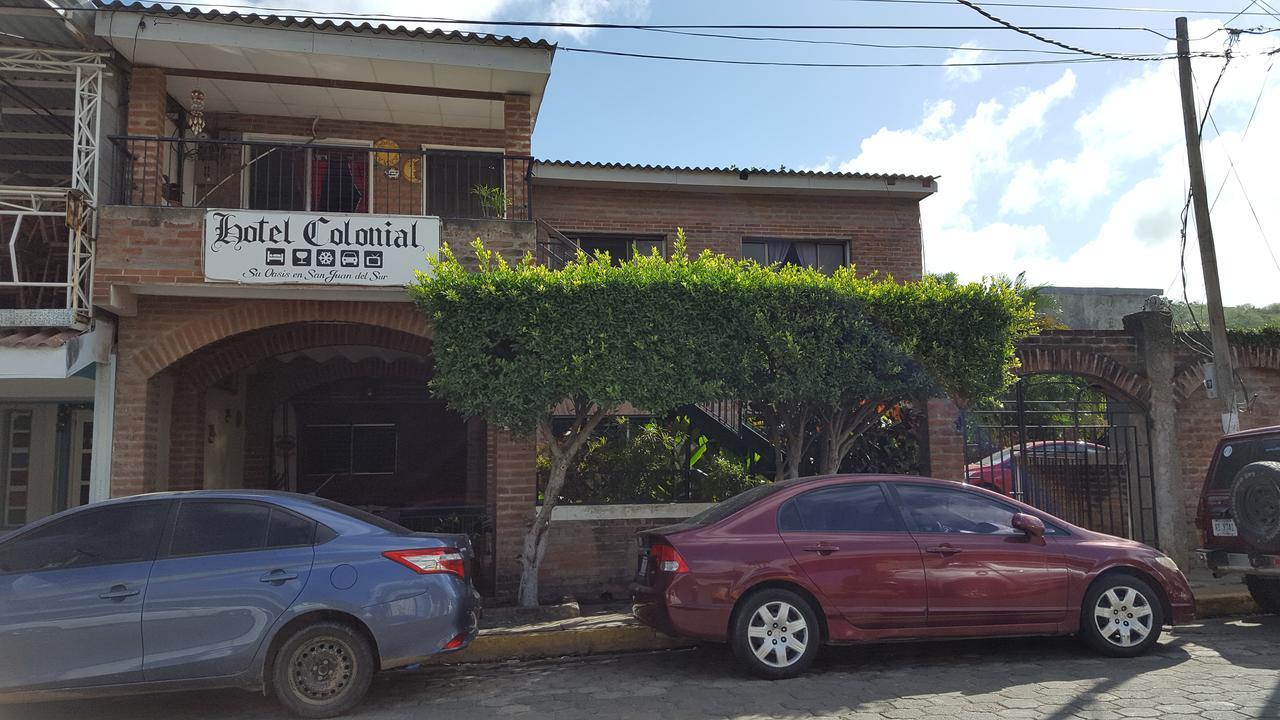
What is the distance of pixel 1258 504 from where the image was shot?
7273mm

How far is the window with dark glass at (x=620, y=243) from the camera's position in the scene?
12.8 m

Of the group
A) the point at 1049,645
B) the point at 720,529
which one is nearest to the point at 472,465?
the point at 720,529

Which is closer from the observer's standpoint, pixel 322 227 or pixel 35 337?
pixel 35 337

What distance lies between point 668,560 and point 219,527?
303 cm

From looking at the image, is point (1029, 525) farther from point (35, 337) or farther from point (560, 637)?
point (35, 337)

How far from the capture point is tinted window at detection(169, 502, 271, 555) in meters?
5.41

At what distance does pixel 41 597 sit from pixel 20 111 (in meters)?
7.09

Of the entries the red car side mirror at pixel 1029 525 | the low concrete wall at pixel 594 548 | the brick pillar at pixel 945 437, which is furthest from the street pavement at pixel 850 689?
the brick pillar at pixel 945 437

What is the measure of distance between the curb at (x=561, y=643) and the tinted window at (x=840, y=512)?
175cm

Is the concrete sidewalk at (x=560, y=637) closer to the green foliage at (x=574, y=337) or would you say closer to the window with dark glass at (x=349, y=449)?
the green foliage at (x=574, y=337)

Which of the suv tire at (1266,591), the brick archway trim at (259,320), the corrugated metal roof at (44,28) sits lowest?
the suv tire at (1266,591)

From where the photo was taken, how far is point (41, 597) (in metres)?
5.07

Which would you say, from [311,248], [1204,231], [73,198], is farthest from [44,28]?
[1204,231]

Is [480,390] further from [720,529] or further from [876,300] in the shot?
[876,300]
